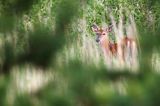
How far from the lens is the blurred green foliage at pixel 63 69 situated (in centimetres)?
212

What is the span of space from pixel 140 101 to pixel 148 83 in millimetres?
70

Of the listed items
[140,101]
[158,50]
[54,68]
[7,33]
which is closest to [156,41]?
[158,50]

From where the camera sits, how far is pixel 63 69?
225 centimetres

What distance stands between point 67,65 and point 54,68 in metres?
0.10

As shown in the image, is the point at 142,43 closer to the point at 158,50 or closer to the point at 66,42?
the point at 158,50

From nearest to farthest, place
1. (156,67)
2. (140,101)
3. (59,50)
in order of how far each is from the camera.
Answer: (140,101), (156,67), (59,50)

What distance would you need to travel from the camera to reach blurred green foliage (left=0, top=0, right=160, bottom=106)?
2.12m

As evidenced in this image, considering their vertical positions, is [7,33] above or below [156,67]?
above

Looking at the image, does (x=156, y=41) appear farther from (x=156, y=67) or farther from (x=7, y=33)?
(x=7, y=33)

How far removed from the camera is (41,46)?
8.07ft

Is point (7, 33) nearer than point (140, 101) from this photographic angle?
No

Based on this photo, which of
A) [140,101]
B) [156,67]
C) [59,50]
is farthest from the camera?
[59,50]

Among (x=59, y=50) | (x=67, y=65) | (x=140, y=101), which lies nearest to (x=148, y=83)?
(x=140, y=101)

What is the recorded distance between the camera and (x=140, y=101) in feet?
7.08
